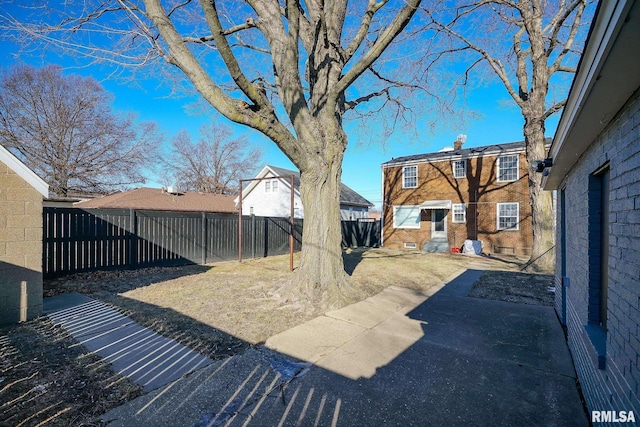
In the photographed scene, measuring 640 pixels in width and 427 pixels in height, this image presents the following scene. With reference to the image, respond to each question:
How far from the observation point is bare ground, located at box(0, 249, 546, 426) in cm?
259

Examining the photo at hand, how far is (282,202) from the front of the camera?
2286 cm

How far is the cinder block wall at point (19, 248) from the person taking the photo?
424 centimetres

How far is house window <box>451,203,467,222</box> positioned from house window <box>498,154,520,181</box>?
2.16 meters

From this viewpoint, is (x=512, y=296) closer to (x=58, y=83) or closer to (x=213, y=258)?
(x=213, y=258)

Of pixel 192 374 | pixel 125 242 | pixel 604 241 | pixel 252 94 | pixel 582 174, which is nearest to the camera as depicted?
pixel 604 241

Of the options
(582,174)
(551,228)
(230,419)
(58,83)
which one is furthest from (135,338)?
(58,83)

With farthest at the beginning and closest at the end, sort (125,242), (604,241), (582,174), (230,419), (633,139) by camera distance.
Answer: (125,242) → (582,174) → (604,241) → (230,419) → (633,139)

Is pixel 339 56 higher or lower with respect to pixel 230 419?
higher

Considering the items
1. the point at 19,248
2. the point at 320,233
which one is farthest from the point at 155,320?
the point at 320,233

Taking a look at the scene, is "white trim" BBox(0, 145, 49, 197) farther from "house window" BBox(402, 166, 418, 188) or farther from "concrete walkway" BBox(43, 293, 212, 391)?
"house window" BBox(402, 166, 418, 188)

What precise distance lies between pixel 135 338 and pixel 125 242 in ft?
18.8

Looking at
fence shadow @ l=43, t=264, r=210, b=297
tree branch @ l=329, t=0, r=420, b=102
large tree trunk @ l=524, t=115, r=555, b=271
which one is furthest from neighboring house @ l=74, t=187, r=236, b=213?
large tree trunk @ l=524, t=115, r=555, b=271

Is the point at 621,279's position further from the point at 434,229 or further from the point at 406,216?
the point at 406,216

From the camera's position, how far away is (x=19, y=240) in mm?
4379
